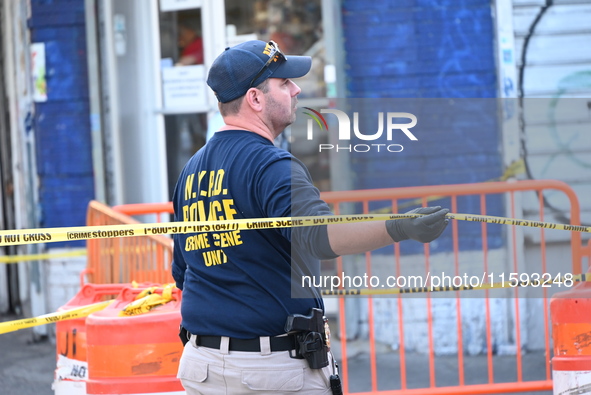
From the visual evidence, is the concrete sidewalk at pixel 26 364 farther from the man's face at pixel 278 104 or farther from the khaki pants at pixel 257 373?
the man's face at pixel 278 104

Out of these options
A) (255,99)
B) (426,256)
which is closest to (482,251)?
(426,256)

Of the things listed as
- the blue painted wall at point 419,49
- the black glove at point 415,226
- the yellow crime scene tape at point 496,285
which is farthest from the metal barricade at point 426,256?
the blue painted wall at point 419,49

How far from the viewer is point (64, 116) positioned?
746 cm

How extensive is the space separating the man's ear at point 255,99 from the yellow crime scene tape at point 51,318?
1.65m

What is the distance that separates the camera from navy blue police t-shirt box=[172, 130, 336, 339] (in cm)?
269

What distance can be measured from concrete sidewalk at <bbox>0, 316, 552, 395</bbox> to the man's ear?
302cm

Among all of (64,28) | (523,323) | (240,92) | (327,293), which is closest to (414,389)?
(523,323)

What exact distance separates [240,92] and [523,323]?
13.4ft

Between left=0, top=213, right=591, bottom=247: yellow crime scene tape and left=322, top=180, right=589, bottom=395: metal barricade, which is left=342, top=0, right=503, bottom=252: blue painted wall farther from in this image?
left=0, top=213, right=591, bottom=247: yellow crime scene tape

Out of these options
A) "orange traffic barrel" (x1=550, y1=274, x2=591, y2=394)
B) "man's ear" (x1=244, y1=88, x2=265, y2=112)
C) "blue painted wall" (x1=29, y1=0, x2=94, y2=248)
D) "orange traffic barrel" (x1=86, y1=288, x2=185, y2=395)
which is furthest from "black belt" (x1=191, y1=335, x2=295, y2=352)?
"blue painted wall" (x1=29, y1=0, x2=94, y2=248)

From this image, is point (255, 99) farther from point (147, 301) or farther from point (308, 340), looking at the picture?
point (147, 301)

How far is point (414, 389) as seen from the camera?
216 inches

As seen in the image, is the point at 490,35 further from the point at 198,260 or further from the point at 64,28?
the point at 198,260

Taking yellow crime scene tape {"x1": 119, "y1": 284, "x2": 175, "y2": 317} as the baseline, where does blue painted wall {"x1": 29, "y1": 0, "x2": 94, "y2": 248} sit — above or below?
above
